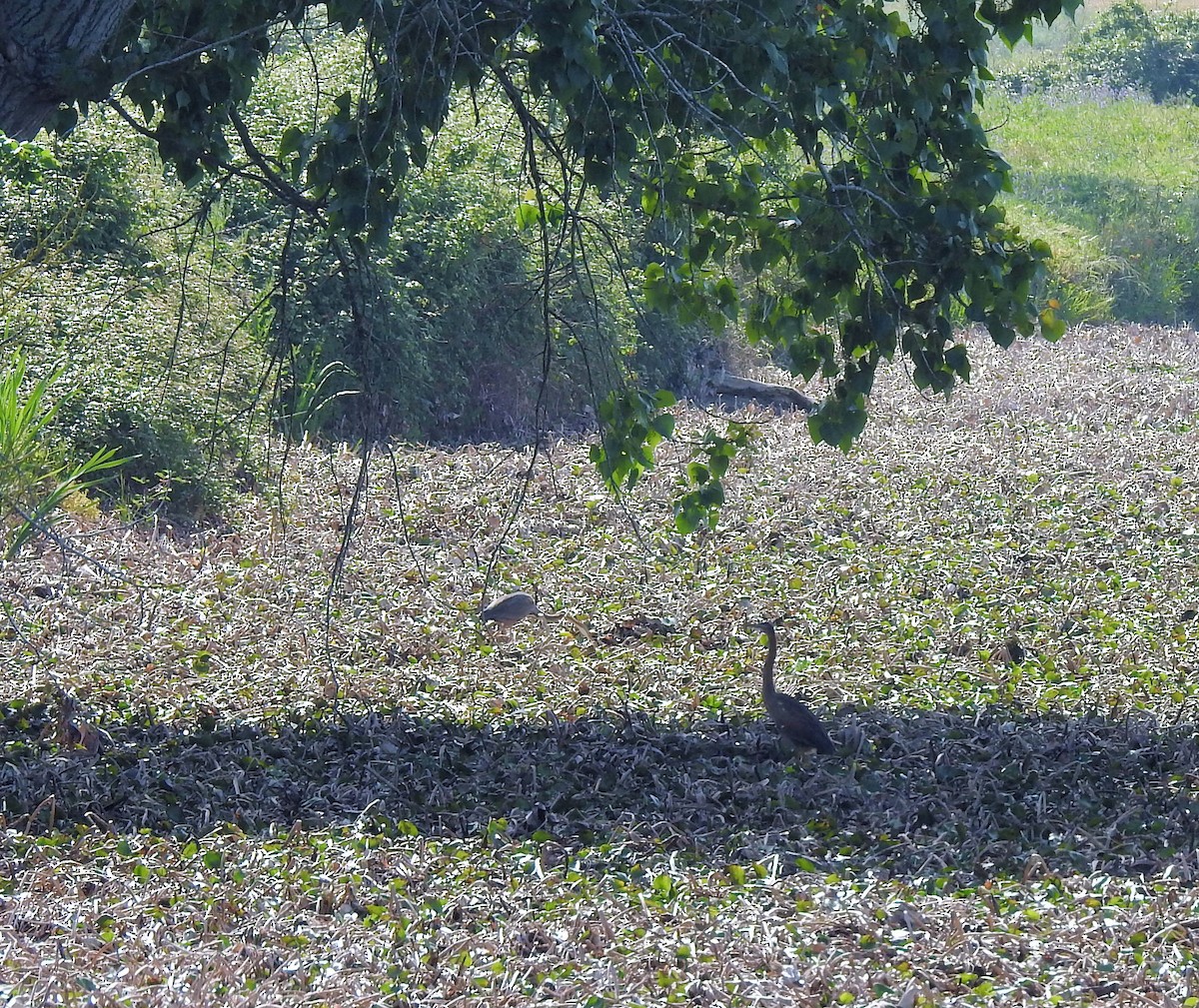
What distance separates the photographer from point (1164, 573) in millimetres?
8016

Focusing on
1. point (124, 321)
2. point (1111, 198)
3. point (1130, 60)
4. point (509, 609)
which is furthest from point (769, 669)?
point (1130, 60)

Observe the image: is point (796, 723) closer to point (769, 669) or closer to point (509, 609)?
point (769, 669)

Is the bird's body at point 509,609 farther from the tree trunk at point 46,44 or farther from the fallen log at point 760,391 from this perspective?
the fallen log at point 760,391

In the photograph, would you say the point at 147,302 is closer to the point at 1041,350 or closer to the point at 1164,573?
the point at 1164,573

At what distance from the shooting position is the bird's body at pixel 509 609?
23.3 feet

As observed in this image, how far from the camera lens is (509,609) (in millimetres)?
7145

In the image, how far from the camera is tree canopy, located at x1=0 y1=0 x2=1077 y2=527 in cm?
513

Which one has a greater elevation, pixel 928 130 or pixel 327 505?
pixel 928 130

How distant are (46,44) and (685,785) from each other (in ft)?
10.7

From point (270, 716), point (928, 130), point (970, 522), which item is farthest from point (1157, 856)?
point (970, 522)

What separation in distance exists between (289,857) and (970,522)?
5464mm

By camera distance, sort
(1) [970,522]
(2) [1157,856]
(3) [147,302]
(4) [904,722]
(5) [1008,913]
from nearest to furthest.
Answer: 1. (5) [1008,913]
2. (2) [1157,856]
3. (4) [904,722]
4. (1) [970,522]
5. (3) [147,302]

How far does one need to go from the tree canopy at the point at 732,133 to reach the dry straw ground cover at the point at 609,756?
124cm

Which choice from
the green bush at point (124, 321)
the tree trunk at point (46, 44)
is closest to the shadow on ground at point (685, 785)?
the tree trunk at point (46, 44)
